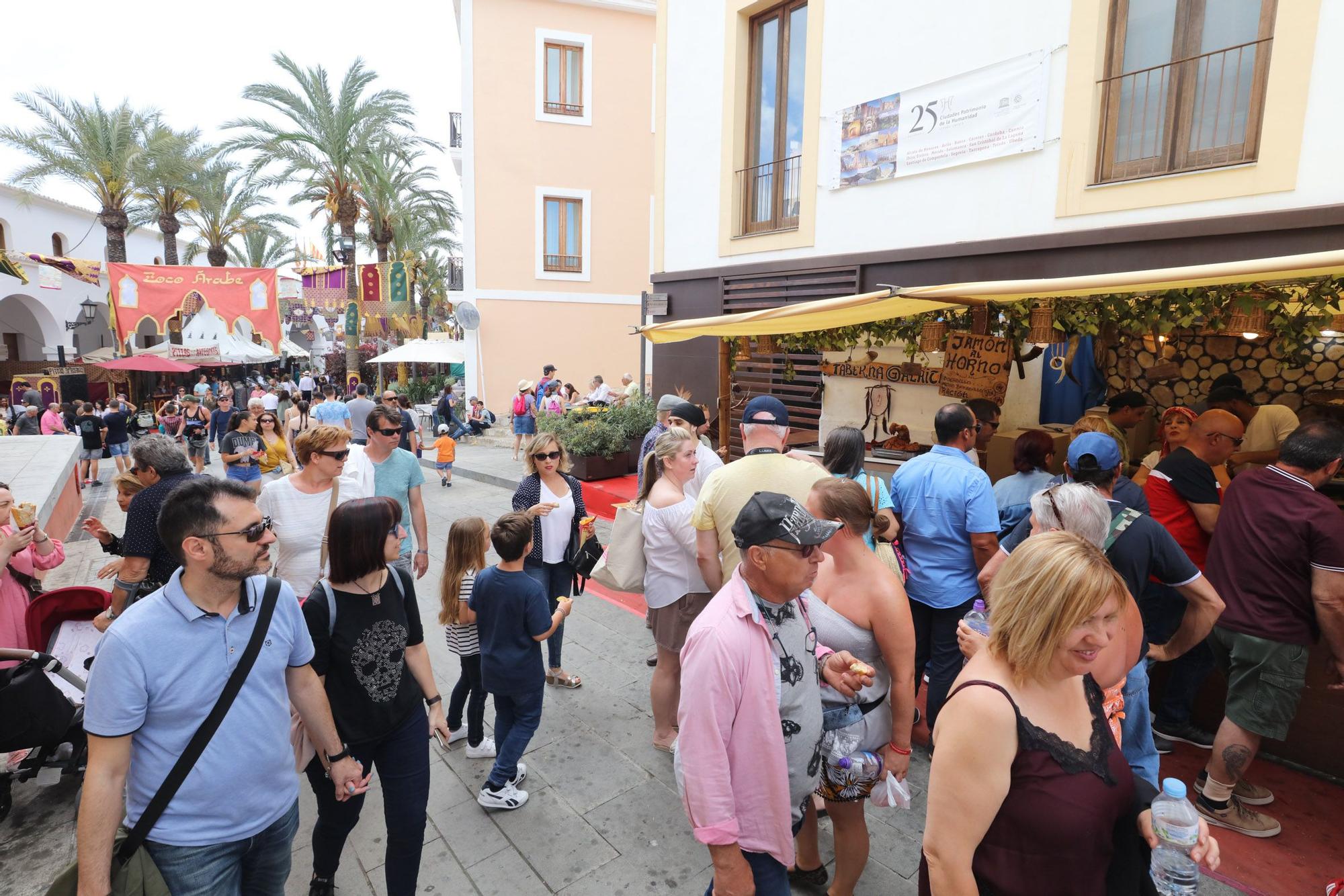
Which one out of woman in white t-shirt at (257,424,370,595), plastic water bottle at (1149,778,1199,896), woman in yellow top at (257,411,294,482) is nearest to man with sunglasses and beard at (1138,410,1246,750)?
plastic water bottle at (1149,778,1199,896)

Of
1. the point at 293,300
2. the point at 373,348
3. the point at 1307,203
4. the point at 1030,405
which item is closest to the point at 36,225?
the point at 293,300

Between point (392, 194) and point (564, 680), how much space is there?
23713 mm

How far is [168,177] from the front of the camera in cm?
2278

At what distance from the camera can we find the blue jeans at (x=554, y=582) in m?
4.54

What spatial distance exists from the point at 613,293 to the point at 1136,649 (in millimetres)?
18348

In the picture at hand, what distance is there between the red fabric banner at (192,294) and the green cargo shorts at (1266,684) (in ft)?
71.1

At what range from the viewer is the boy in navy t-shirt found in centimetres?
342

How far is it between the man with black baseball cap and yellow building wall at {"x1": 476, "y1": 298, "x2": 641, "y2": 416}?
1433 cm

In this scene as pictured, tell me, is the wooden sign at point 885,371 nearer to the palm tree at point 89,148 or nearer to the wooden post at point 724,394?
the wooden post at point 724,394

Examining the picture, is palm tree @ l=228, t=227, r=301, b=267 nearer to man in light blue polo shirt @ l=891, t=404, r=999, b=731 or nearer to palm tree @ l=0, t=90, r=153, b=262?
palm tree @ l=0, t=90, r=153, b=262

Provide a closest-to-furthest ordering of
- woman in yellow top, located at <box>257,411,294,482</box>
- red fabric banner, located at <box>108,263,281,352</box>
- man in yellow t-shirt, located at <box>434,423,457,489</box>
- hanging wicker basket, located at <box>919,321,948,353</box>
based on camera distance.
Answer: hanging wicker basket, located at <box>919,321,948,353</box>, woman in yellow top, located at <box>257,411,294,482</box>, man in yellow t-shirt, located at <box>434,423,457,489</box>, red fabric banner, located at <box>108,263,281,352</box>

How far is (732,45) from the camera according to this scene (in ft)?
33.0

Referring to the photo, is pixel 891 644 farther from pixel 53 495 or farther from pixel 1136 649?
pixel 53 495

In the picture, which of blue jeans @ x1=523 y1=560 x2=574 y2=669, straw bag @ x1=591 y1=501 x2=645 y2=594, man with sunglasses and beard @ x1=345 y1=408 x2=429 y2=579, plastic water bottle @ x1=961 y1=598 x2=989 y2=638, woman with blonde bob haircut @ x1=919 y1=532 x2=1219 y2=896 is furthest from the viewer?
man with sunglasses and beard @ x1=345 y1=408 x2=429 y2=579
